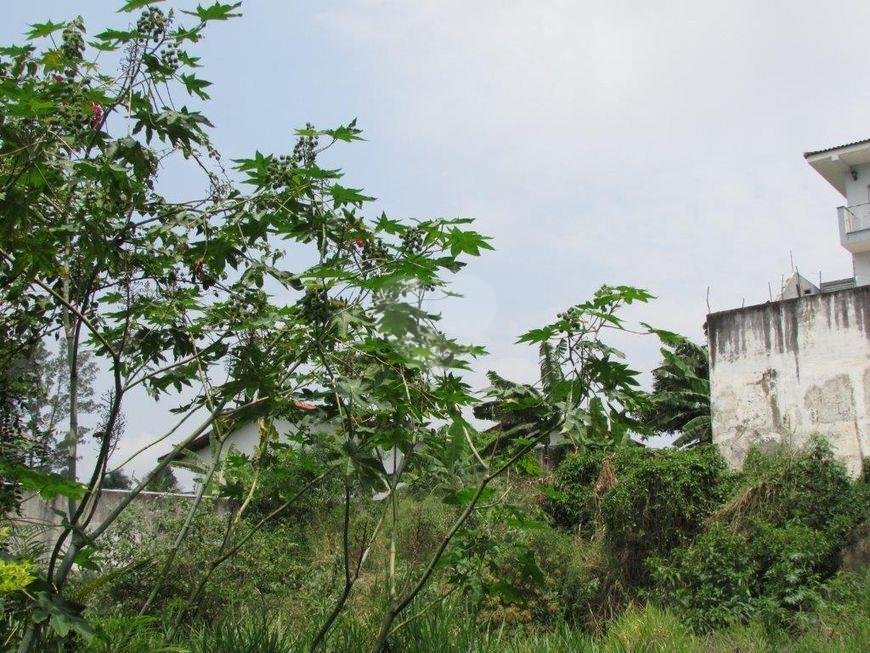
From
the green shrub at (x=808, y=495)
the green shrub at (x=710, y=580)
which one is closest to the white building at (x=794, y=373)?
the green shrub at (x=808, y=495)

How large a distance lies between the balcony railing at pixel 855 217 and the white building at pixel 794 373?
8.31m

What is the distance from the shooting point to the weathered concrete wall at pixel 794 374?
504 inches

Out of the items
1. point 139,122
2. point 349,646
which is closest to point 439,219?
point 139,122

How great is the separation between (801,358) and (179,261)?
1150 cm

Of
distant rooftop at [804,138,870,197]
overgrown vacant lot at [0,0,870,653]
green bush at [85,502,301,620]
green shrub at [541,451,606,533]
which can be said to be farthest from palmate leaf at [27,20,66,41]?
distant rooftop at [804,138,870,197]

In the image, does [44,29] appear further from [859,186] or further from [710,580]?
[859,186]

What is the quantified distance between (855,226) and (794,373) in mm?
9144

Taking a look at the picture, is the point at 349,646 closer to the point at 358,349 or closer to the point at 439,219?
the point at 358,349

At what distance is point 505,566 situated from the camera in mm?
9742

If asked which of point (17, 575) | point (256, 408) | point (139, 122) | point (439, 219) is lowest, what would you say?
point (17, 575)

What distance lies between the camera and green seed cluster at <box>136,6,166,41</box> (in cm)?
324

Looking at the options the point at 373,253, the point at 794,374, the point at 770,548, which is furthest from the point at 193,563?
the point at 794,374

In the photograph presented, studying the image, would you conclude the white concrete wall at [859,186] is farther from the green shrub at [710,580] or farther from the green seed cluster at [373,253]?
the green seed cluster at [373,253]

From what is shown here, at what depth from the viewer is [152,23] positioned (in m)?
3.25
